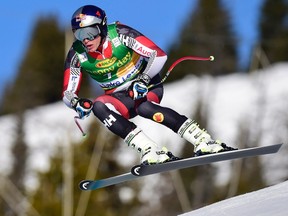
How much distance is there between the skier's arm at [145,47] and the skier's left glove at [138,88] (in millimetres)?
153

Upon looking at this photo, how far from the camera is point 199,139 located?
42.7 ft

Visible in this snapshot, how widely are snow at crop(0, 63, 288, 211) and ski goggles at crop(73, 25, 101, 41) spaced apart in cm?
3859

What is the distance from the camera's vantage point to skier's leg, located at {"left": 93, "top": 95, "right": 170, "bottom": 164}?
12.8 metres

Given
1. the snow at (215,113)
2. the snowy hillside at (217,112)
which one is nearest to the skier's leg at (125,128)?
the snow at (215,113)

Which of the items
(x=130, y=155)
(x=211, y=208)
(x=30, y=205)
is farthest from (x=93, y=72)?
(x=130, y=155)

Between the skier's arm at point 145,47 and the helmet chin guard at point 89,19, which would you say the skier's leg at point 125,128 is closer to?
the skier's arm at point 145,47

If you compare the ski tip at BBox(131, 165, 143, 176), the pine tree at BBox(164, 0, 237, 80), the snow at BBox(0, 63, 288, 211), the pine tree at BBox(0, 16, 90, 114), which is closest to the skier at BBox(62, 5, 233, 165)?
the ski tip at BBox(131, 165, 143, 176)

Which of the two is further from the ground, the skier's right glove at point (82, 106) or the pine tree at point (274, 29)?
the skier's right glove at point (82, 106)

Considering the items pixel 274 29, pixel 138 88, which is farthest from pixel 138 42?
pixel 274 29

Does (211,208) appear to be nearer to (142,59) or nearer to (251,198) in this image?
(251,198)

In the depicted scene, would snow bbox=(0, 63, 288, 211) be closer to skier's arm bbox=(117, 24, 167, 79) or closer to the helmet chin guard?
skier's arm bbox=(117, 24, 167, 79)

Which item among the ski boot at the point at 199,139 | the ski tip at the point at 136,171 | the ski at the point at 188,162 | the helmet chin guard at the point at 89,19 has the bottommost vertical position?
the ski tip at the point at 136,171

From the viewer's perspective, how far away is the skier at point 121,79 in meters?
12.4

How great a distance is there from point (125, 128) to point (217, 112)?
58.9m
